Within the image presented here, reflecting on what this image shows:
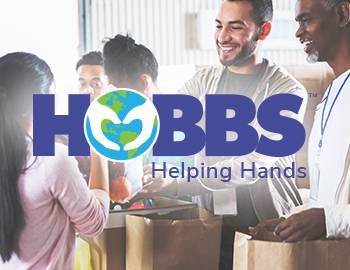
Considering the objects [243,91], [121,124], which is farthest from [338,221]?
[121,124]

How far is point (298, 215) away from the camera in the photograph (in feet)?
5.73

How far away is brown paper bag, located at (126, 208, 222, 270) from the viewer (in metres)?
1.76

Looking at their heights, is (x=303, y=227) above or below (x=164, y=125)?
below

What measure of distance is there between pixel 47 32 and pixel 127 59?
0.79 ft

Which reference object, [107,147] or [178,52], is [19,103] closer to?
[107,147]

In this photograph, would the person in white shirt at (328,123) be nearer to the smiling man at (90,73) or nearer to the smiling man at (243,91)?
the smiling man at (243,91)

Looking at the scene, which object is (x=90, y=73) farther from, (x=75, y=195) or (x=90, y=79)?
(x=75, y=195)

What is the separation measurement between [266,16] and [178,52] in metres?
0.28

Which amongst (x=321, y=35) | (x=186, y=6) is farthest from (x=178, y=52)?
(x=321, y=35)

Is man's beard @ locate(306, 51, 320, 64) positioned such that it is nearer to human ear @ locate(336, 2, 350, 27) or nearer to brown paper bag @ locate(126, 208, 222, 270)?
human ear @ locate(336, 2, 350, 27)

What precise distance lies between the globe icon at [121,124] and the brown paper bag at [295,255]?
1.33ft

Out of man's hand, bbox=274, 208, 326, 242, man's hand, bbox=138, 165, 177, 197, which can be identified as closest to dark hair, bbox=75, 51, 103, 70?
man's hand, bbox=138, 165, 177, 197

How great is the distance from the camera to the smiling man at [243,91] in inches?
69.8

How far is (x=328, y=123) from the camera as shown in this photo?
1.78 meters
